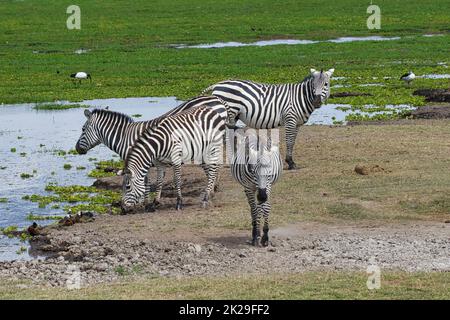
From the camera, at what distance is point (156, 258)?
44.4ft

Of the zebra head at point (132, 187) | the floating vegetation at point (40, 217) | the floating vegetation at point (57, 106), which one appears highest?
Result: the zebra head at point (132, 187)

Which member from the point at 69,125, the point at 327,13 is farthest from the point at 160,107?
the point at 327,13

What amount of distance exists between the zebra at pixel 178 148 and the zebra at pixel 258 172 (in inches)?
105

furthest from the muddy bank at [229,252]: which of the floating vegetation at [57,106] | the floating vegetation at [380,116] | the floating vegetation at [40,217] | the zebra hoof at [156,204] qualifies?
the floating vegetation at [57,106]

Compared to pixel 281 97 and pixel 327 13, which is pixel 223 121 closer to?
pixel 281 97

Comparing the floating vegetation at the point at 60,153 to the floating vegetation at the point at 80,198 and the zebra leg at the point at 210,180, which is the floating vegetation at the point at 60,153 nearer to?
the floating vegetation at the point at 80,198

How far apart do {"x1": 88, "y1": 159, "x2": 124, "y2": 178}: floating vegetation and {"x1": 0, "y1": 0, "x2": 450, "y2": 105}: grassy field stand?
9.78m

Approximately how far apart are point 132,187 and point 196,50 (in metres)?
28.6

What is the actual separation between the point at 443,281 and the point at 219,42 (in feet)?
127

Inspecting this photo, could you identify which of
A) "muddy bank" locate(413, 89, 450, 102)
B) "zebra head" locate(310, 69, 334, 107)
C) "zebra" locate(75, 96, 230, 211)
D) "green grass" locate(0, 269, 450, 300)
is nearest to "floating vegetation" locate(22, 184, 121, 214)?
"zebra" locate(75, 96, 230, 211)

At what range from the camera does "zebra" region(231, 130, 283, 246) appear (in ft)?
44.2

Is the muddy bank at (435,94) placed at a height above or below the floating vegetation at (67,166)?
above

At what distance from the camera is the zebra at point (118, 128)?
17625mm

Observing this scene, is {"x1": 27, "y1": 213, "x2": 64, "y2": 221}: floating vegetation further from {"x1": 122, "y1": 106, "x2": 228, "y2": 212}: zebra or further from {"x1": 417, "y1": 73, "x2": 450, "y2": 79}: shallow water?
{"x1": 417, "y1": 73, "x2": 450, "y2": 79}: shallow water
